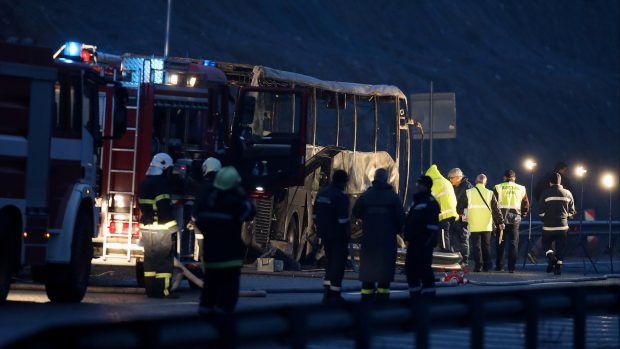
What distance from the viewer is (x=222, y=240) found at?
13172 mm

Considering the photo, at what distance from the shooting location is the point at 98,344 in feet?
21.4

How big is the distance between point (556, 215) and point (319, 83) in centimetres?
519

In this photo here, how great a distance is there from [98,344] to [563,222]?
23.9 meters

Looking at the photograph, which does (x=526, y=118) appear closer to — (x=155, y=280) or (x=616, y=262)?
(x=616, y=262)

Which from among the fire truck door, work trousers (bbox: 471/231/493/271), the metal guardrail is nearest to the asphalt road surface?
the metal guardrail

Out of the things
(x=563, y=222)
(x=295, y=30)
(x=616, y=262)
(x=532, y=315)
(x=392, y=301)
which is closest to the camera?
(x=392, y=301)

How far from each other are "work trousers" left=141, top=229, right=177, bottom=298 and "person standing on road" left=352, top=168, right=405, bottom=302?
2.42 m

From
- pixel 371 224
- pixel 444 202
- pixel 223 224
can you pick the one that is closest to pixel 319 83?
pixel 444 202

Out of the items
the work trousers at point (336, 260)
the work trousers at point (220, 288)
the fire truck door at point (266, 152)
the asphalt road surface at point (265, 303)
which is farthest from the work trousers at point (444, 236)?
the work trousers at point (220, 288)

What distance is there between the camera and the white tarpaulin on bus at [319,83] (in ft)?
91.7

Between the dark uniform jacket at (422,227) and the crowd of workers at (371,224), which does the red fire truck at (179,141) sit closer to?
the crowd of workers at (371,224)

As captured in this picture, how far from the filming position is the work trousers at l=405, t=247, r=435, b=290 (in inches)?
715

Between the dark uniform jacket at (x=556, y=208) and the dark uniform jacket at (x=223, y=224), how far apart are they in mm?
16999

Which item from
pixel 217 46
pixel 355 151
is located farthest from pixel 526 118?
pixel 355 151
